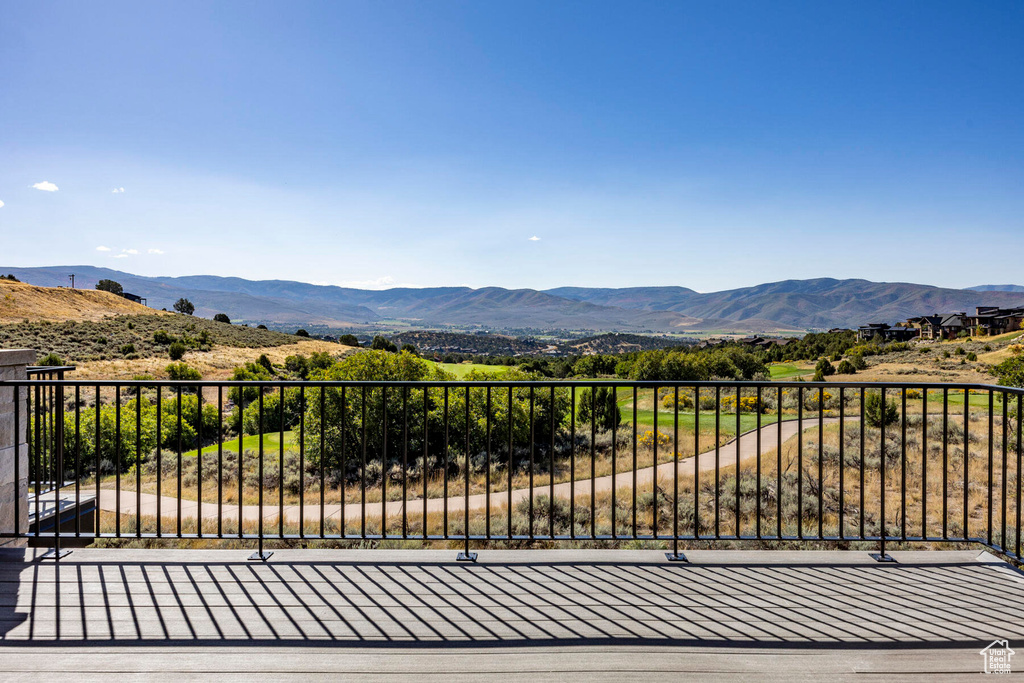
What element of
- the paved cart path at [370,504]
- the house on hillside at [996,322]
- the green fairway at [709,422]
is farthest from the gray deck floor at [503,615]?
the house on hillside at [996,322]

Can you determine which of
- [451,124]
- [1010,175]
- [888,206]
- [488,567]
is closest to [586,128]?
[451,124]

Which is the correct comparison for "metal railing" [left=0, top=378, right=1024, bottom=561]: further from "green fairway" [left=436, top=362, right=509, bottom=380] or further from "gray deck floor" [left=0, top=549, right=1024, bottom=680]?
"green fairway" [left=436, top=362, right=509, bottom=380]

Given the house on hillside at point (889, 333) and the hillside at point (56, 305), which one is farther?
the house on hillside at point (889, 333)

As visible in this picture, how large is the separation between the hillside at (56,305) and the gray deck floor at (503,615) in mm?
48162

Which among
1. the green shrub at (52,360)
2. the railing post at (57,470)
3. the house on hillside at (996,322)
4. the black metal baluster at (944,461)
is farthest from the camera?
the house on hillside at (996,322)

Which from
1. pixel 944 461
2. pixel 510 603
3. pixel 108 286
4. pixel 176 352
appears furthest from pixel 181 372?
pixel 108 286

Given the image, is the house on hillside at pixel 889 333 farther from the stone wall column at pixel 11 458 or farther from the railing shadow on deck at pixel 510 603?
the stone wall column at pixel 11 458

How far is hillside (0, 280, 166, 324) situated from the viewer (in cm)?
3997

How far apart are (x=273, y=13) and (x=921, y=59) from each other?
60.8ft

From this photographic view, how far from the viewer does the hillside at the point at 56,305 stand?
1574 inches

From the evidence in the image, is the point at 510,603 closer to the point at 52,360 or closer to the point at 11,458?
the point at 11,458

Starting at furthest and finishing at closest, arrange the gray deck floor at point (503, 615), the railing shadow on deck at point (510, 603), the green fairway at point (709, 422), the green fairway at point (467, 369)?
the green fairway at point (467, 369), the green fairway at point (709, 422), the railing shadow on deck at point (510, 603), the gray deck floor at point (503, 615)

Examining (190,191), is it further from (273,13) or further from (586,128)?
(586,128)

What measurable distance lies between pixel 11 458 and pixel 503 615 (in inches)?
124
